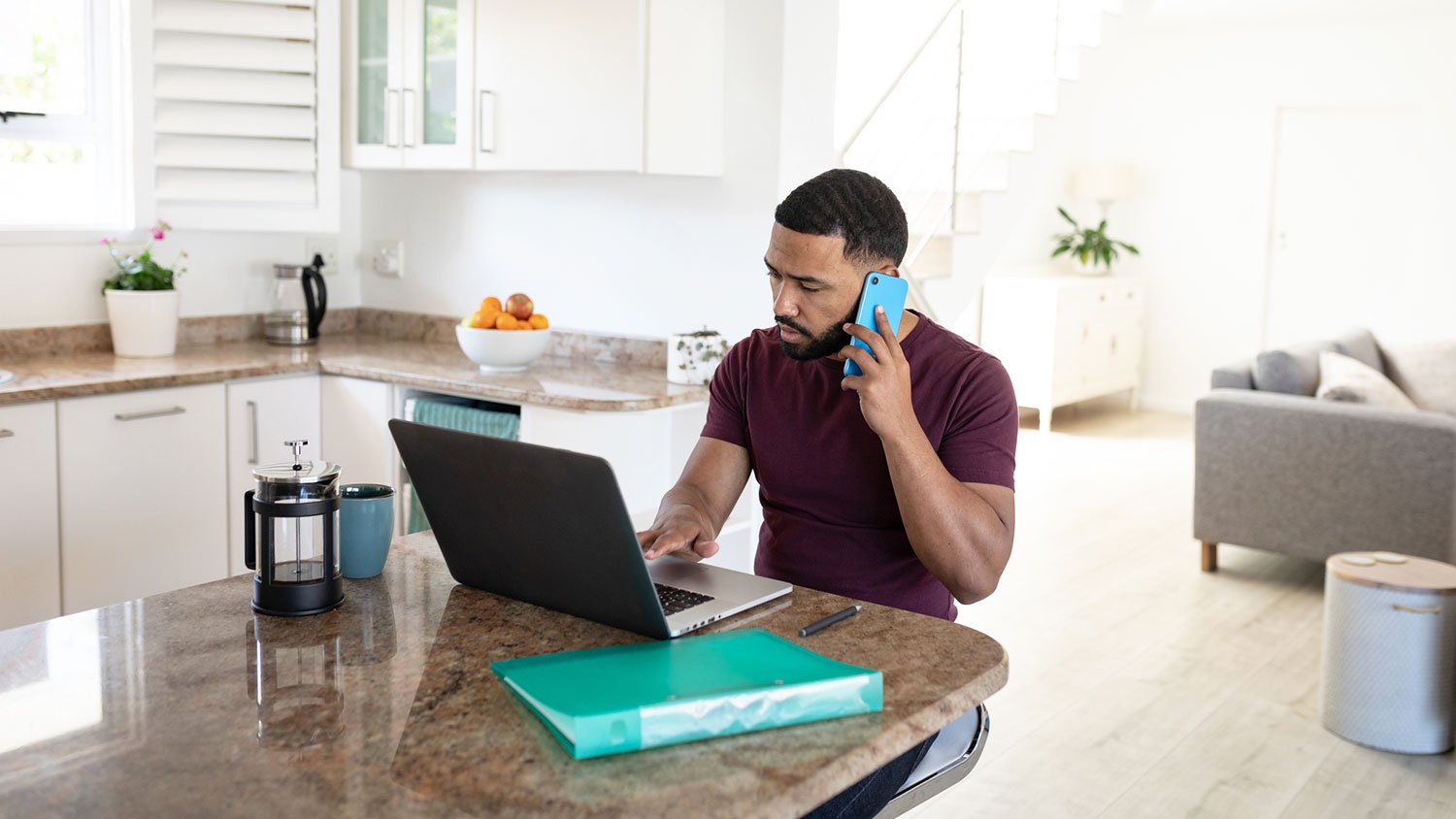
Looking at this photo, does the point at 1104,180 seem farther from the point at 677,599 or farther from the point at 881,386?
the point at 677,599

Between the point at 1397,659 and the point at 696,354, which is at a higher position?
the point at 696,354

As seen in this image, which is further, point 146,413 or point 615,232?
point 615,232

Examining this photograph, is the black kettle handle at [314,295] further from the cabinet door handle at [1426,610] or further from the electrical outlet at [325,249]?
the cabinet door handle at [1426,610]

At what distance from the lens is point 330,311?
167 inches

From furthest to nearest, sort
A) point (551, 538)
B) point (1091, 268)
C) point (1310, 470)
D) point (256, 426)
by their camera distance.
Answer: point (1091, 268) → point (1310, 470) → point (256, 426) → point (551, 538)

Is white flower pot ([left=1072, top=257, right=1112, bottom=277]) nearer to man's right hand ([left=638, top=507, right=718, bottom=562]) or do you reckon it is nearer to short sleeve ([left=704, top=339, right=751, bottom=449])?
short sleeve ([left=704, top=339, right=751, bottom=449])

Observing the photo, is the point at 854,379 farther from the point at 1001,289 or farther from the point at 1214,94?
the point at 1214,94

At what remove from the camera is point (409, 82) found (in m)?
3.61

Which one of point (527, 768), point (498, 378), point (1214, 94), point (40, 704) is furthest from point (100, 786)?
point (1214, 94)

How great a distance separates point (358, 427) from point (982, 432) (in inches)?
87.0

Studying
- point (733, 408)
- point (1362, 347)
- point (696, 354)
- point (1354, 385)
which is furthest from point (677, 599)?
point (1362, 347)

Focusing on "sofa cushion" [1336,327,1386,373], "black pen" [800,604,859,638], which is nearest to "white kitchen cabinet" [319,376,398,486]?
"black pen" [800,604,859,638]

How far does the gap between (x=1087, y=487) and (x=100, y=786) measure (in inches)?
213

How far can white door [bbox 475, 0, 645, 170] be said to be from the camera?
3211 millimetres
